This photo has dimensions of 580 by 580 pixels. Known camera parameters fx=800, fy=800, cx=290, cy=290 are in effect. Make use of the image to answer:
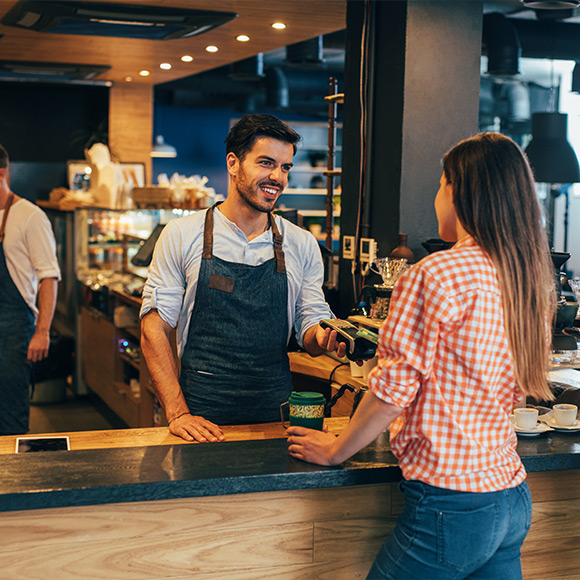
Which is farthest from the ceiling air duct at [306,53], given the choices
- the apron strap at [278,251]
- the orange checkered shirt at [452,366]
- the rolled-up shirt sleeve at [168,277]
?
the orange checkered shirt at [452,366]

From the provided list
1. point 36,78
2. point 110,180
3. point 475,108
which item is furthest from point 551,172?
point 36,78

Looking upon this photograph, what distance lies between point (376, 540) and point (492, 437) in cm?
56

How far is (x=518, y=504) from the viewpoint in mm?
1664

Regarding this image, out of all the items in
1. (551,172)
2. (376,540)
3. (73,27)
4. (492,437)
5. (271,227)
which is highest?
(73,27)

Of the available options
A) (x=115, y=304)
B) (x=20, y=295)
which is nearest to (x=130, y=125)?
(x=115, y=304)

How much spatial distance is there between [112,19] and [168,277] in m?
2.92

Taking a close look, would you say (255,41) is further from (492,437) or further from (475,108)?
(492,437)

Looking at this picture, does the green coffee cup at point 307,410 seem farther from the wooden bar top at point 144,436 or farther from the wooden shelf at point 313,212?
the wooden shelf at point 313,212

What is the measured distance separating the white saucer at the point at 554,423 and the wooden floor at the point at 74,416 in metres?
3.96

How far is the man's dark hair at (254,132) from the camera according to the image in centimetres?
258

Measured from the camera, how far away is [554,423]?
225 centimetres

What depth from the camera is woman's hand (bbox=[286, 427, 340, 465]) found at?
1878 millimetres

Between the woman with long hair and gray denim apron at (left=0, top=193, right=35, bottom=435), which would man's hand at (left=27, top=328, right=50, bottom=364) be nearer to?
gray denim apron at (left=0, top=193, right=35, bottom=435)

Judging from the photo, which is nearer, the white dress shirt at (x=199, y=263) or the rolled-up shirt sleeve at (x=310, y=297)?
the white dress shirt at (x=199, y=263)
